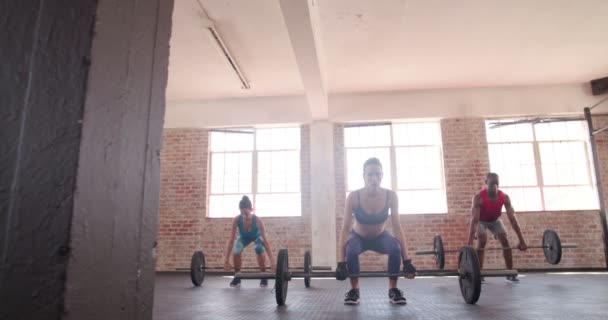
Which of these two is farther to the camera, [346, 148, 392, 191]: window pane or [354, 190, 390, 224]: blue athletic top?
[346, 148, 392, 191]: window pane

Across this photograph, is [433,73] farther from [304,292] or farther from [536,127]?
[304,292]

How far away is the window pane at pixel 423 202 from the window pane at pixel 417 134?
2.52ft

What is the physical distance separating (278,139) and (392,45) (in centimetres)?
245

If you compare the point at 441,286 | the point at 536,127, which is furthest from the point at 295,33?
the point at 536,127

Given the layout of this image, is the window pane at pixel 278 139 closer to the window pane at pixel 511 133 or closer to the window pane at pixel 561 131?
the window pane at pixel 511 133

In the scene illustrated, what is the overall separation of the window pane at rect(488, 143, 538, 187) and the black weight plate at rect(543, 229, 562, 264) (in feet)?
5.97

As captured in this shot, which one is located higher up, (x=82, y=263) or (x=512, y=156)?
(x=512, y=156)

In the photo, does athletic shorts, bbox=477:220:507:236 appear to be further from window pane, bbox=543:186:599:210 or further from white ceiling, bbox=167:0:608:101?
white ceiling, bbox=167:0:608:101

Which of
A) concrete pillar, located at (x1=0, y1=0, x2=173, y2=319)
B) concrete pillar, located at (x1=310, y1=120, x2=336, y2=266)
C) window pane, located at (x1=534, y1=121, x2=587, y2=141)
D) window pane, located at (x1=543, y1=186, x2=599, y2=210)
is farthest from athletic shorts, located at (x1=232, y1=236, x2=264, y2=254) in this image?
window pane, located at (x1=534, y1=121, x2=587, y2=141)

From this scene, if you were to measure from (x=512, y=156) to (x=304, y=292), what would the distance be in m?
4.23

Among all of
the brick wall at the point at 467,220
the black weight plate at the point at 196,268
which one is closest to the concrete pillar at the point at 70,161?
the black weight plate at the point at 196,268

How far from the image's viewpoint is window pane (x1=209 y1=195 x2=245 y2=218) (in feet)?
21.1

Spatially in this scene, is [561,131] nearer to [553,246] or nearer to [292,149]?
[553,246]

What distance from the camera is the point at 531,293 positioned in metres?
3.33
